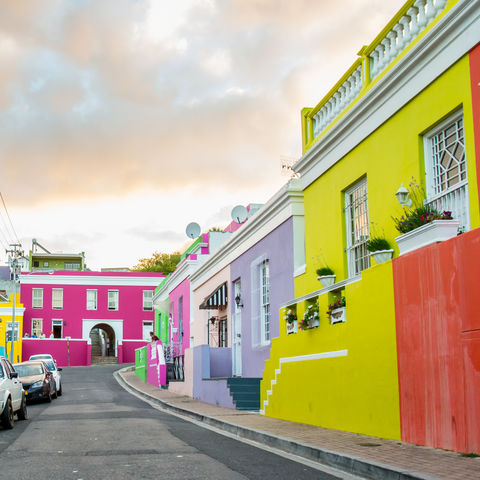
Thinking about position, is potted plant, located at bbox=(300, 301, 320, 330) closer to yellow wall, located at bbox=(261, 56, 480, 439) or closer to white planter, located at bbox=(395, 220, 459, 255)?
yellow wall, located at bbox=(261, 56, 480, 439)

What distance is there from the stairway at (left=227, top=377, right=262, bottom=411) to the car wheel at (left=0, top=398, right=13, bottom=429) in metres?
5.93

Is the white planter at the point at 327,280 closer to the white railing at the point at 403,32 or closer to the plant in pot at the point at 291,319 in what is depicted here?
the plant in pot at the point at 291,319

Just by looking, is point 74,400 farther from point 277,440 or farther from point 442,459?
point 442,459

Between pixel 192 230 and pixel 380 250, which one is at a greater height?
pixel 192 230

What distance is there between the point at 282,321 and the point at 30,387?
10129 millimetres

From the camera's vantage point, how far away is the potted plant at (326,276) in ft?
45.3

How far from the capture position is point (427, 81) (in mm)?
10547

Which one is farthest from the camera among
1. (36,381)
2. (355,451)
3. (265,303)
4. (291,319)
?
(36,381)

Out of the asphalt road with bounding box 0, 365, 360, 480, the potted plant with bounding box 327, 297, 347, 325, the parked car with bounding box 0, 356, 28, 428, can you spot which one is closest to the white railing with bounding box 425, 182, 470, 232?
the potted plant with bounding box 327, 297, 347, 325

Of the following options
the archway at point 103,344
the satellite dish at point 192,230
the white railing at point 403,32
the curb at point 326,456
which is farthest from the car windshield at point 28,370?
the archway at point 103,344

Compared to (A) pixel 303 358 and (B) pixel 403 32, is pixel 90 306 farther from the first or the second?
(B) pixel 403 32

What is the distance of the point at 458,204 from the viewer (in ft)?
32.5

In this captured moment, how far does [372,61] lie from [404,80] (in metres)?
1.64

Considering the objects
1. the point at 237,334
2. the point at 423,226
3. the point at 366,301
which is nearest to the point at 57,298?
the point at 237,334
